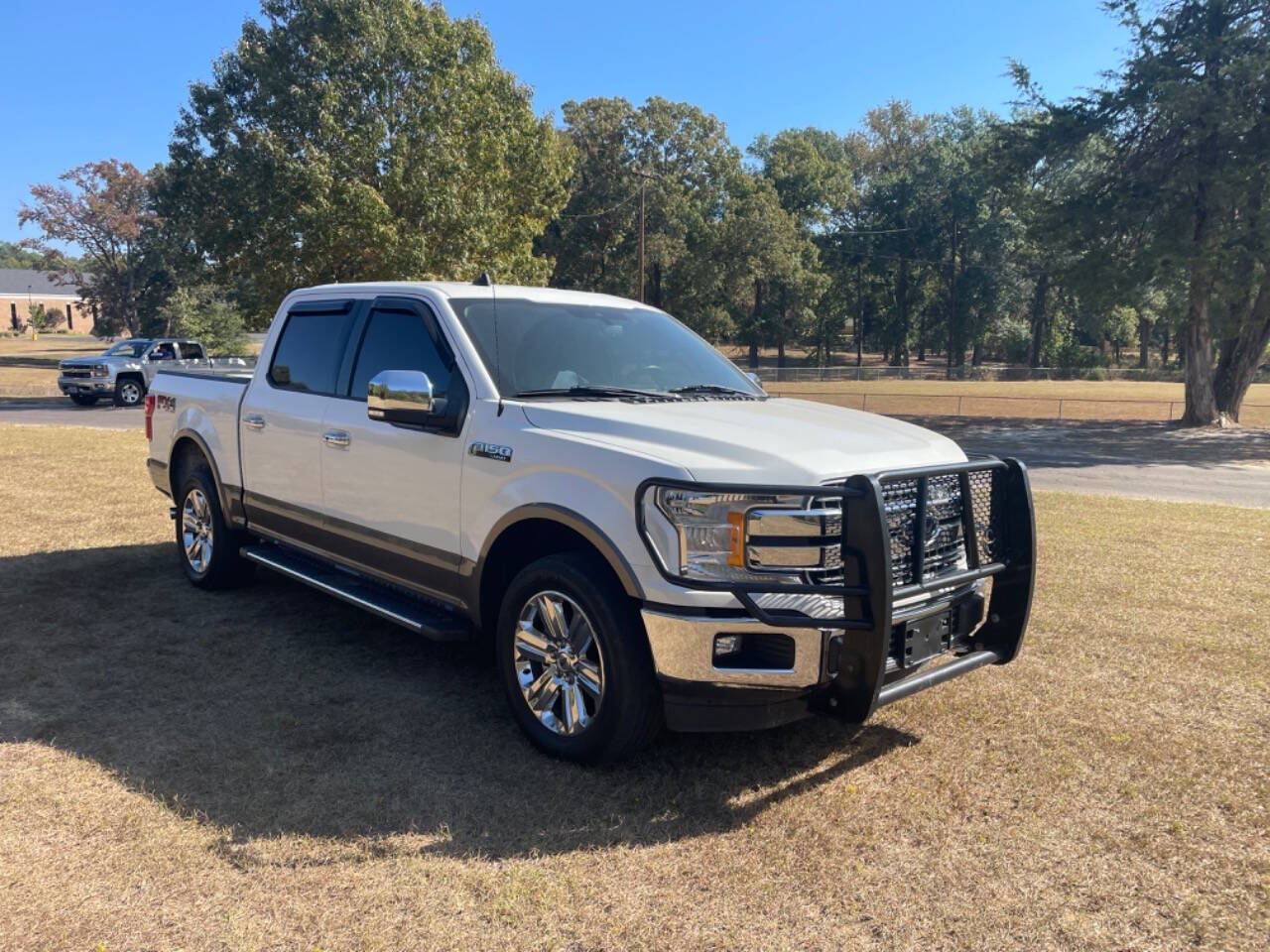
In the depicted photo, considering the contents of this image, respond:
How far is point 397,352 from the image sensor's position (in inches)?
200

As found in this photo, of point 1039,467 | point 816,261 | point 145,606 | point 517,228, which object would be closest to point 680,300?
point 816,261

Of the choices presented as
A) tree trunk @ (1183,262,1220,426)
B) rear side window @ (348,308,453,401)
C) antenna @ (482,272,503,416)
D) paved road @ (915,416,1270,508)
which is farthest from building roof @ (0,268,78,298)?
antenna @ (482,272,503,416)

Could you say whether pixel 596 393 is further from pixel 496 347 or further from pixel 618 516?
pixel 618 516

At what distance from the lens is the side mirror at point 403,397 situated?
433cm

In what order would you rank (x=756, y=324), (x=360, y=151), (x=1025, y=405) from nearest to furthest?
(x=360, y=151) < (x=1025, y=405) < (x=756, y=324)

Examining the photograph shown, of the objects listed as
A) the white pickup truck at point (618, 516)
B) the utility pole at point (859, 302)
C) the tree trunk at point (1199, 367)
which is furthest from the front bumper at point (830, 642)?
the utility pole at point (859, 302)

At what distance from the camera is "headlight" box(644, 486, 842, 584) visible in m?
Result: 3.47

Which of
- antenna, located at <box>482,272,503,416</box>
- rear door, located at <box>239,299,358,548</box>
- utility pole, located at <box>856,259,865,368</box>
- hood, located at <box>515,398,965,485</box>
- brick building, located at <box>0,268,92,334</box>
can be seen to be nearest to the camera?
hood, located at <box>515,398,965,485</box>

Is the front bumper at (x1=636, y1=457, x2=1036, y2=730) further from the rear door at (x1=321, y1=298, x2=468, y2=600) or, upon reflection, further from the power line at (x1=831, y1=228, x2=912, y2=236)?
the power line at (x1=831, y1=228, x2=912, y2=236)

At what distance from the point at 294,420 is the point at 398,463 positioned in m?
1.21

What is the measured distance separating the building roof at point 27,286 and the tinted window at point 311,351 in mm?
113749

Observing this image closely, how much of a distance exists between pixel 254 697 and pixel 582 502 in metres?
2.24

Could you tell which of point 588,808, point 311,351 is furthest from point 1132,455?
point 588,808

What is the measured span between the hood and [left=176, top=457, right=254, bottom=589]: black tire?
3.37m
